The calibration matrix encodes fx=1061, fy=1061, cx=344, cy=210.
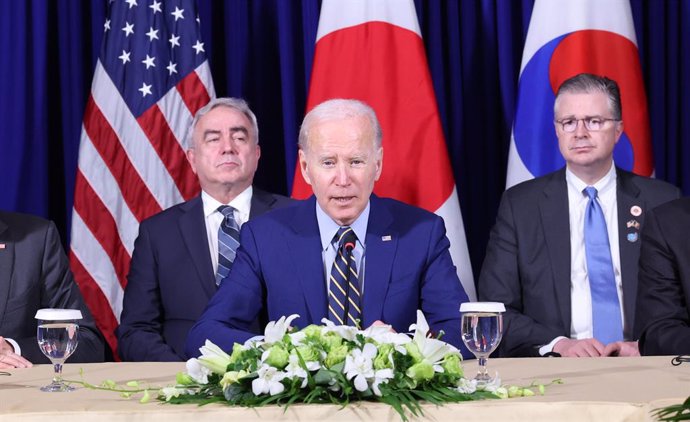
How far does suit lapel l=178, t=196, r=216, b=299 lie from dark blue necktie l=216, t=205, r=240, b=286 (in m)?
0.05

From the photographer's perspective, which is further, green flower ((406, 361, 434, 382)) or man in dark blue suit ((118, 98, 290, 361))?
man in dark blue suit ((118, 98, 290, 361))

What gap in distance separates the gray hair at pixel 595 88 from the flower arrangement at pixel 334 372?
7.71 feet

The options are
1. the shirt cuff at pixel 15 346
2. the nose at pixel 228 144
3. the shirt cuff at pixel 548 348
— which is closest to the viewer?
the shirt cuff at pixel 15 346

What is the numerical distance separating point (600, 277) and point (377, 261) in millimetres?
1218

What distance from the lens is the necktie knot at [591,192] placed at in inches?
164

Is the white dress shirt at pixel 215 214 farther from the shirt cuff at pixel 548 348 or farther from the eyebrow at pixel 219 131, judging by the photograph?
the shirt cuff at pixel 548 348

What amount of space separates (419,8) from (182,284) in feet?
A: 6.45

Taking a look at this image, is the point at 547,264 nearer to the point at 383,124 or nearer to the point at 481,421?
the point at 383,124

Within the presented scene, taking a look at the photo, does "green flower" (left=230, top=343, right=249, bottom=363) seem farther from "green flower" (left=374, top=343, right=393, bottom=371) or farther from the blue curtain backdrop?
the blue curtain backdrop

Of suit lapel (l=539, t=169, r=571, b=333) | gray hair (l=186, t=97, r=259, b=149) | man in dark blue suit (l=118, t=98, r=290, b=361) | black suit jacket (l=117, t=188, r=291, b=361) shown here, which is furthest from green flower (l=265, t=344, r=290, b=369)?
gray hair (l=186, t=97, r=259, b=149)

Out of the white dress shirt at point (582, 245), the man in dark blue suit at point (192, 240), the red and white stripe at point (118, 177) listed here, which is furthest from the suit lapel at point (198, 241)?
the white dress shirt at point (582, 245)

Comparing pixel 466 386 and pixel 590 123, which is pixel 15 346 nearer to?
pixel 466 386

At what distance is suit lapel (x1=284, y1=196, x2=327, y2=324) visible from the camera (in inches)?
126

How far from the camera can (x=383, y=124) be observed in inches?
183
